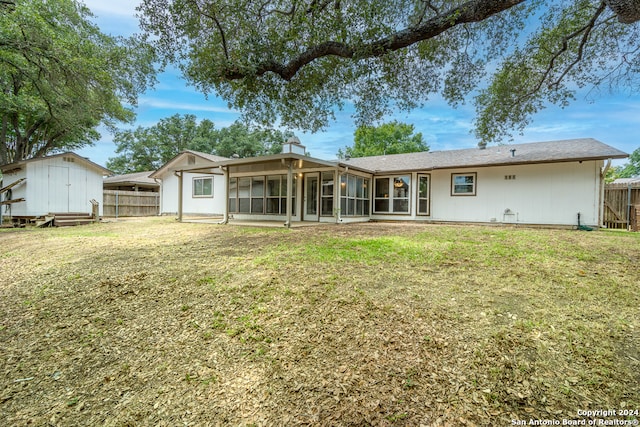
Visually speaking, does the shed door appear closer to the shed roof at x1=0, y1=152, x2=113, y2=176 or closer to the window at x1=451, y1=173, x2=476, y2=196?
the shed roof at x1=0, y1=152, x2=113, y2=176

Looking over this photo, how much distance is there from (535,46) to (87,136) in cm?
2451

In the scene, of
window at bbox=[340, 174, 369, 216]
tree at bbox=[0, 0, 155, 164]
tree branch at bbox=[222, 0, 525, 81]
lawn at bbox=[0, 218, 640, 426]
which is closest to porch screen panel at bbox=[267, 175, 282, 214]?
window at bbox=[340, 174, 369, 216]

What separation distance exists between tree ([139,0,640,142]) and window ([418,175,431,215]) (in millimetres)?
5003

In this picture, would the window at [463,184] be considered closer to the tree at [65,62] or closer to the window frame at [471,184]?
the window frame at [471,184]

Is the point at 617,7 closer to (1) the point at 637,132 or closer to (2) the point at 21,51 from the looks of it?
(1) the point at 637,132

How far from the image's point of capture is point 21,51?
27.3 feet

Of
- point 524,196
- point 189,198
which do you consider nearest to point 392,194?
point 524,196

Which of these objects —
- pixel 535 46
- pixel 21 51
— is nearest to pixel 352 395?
pixel 535 46

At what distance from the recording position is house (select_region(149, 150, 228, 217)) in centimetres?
1656

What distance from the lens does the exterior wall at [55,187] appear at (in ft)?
38.2

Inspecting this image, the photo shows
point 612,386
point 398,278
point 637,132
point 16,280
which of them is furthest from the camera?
point 637,132

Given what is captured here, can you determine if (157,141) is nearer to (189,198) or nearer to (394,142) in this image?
(189,198)

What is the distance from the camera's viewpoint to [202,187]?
56.3ft

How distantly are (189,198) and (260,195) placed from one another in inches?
239
